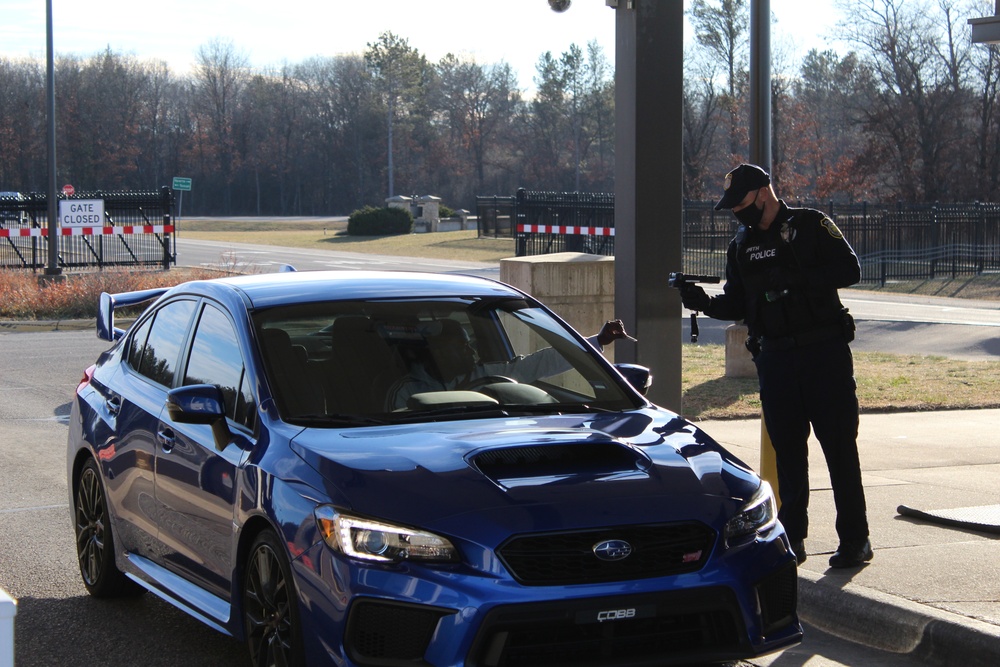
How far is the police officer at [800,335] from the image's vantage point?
5836mm

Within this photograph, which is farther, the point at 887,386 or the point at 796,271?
the point at 887,386

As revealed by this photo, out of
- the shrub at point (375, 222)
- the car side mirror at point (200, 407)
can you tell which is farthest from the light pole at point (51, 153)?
the shrub at point (375, 222)

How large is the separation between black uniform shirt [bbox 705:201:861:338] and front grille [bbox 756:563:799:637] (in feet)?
5.86

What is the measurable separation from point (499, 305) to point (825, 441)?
5.46 ft

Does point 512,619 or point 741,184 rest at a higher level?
point 741,184

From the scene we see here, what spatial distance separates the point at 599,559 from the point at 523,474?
1.32 ft

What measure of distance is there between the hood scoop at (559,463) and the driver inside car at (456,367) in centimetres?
76

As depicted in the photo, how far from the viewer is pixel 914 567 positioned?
593cm

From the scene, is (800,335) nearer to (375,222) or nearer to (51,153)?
(51,153)

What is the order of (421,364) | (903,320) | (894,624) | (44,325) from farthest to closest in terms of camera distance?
(903,320) → (44,325) → (894,624) → (421,364)

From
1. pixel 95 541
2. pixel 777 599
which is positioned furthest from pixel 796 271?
pixel 95 541

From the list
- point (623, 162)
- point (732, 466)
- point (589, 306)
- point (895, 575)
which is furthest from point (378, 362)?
point (589, 306)

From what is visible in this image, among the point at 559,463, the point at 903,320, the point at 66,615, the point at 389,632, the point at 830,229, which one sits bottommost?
the point at 66,615

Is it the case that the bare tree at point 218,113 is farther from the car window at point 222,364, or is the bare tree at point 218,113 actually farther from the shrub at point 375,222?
the car window at point 222,364
